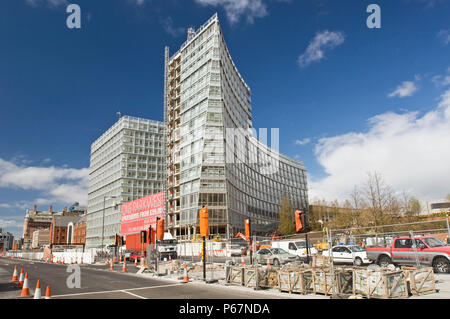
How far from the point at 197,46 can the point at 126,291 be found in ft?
213

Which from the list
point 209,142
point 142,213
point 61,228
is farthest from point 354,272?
point 61,228

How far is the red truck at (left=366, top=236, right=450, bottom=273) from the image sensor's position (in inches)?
610

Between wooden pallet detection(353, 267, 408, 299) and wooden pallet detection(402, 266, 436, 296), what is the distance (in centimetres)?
58

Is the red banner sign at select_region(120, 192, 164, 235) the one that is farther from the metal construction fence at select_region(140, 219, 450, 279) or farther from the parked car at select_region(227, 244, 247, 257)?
the parked car at select_region(227, 244, 247, 257)

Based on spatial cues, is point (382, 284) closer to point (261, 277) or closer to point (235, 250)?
point (261, 277)

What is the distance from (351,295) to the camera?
1142 cm

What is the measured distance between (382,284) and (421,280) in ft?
6.75

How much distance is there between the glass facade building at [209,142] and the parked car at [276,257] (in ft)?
110

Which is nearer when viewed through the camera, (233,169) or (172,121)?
(233,169)

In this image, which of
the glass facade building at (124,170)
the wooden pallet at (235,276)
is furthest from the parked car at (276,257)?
the glass facade building at (124,170)

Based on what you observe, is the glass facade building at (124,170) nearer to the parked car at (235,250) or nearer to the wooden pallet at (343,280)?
the parked car at (235,250)

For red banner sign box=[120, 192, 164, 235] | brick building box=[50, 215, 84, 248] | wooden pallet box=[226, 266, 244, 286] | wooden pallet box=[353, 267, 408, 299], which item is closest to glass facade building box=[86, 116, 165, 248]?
red banner sign box=[120, 192, 164, 235]
